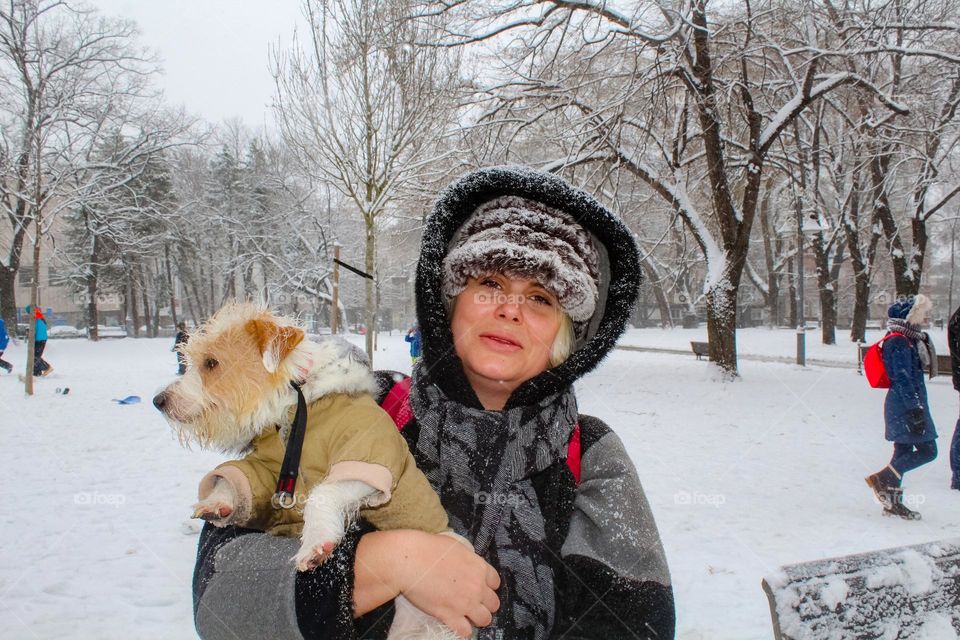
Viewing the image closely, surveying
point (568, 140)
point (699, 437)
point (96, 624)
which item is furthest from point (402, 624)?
point (568, 140)

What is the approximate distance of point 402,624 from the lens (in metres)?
1.34

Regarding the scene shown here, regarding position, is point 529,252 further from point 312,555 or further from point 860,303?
point 860,303

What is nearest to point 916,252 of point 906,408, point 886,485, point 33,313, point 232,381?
point 906,408

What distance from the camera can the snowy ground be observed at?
14.1 feet

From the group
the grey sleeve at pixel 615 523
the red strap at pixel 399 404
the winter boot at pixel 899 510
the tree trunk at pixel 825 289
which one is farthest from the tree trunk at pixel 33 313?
the tree trunk at pixel 825 289

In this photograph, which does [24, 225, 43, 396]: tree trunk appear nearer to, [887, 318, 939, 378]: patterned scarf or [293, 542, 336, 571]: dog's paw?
[293, 542, 336, 571]: dog's paw

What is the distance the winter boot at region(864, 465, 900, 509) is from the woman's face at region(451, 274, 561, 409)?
6250mm

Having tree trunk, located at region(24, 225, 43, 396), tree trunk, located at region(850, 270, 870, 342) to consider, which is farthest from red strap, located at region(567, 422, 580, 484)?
tree trunk, located at region(850, 270, 870, 342)

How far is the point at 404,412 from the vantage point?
5.83 feet

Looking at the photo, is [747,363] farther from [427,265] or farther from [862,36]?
[427,265]

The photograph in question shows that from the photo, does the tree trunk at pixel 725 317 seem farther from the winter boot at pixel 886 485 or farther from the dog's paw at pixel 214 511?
the dog's paw at pixel 214 511

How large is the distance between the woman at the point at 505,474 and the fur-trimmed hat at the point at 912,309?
20.5 feet

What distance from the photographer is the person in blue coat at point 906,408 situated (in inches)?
242

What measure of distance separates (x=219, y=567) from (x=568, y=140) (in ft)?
43.3
